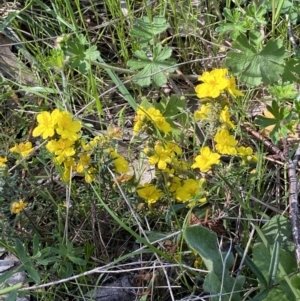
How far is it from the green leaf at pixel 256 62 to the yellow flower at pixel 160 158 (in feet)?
1.47

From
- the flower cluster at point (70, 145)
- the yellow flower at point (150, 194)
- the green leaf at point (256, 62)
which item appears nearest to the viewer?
the flower cluster at point (70, 145)

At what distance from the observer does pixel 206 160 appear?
1.77 meters

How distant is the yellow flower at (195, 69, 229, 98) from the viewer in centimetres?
176

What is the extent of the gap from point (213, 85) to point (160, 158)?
0.28 m

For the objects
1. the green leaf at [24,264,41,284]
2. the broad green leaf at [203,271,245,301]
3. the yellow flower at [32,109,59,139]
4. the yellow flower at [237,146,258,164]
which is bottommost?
the broad green leaf at [203,271,245,301]

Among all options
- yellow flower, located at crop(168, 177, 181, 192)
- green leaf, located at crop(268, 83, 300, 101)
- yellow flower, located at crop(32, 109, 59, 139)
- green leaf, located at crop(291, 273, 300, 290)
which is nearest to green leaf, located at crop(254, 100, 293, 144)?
green leaf, located at crop(268, 83, 300, 101)

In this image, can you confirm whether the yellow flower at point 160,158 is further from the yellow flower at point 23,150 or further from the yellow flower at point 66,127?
the yellow flower at point 23,150

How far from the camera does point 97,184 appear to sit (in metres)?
1.90

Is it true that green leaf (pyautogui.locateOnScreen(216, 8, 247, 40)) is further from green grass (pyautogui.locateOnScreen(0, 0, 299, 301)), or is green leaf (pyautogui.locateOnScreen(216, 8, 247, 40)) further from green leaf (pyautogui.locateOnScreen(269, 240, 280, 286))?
green leaf (pyautogui.locateOnScreen(269, 240, 280, 286))

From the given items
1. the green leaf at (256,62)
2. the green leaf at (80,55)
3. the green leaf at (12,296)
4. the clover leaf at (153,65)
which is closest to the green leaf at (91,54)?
the green leaf at (80,55)

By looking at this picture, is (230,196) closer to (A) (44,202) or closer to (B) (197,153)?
(B) (197,153)

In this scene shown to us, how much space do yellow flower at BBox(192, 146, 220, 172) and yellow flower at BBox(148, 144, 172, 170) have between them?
94mm

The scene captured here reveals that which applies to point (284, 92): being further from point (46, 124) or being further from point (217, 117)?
point (46, 124)

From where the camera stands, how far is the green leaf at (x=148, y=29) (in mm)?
2145
